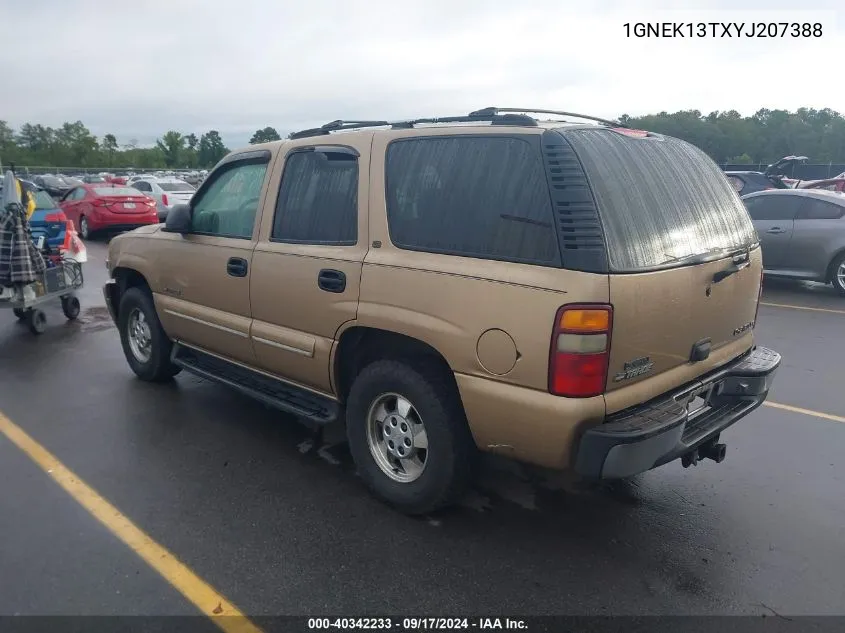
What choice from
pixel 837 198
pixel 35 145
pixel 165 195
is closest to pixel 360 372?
pixel 837 198

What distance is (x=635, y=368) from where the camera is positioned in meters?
2.90

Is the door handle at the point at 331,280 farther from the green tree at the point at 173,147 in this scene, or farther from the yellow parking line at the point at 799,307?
the green tree at the point at 173,147

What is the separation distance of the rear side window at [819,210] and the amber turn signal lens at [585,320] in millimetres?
9016

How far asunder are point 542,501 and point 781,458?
172 centimetres

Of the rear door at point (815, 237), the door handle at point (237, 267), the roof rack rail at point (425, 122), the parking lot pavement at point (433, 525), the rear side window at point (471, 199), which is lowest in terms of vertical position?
the parking lot pavement at point (433, 525)

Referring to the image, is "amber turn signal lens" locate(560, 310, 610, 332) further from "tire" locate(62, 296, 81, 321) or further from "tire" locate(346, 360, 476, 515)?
"tire" locate(62, 296, 81, 321)

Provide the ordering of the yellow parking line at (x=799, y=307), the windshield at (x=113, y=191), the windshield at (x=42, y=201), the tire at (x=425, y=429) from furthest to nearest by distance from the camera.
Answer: the windshield at (x=113, y=191) < the windshield at (x=42, y=201) < the yellow parking line at (x=799, y=307) < the tire at (x=425, y=429)

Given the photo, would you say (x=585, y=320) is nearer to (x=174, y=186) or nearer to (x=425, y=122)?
(x=425, y=122)

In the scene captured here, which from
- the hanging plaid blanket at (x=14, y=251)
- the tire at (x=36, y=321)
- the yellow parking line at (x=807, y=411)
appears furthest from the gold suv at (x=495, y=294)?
the tire at (x=36, y=321)

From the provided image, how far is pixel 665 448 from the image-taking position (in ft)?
9.53

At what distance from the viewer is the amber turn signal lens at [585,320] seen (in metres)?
2.69

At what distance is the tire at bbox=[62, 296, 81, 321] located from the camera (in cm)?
808

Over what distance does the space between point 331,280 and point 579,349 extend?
1500 mm

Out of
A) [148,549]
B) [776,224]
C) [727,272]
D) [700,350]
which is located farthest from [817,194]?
[148,549]
